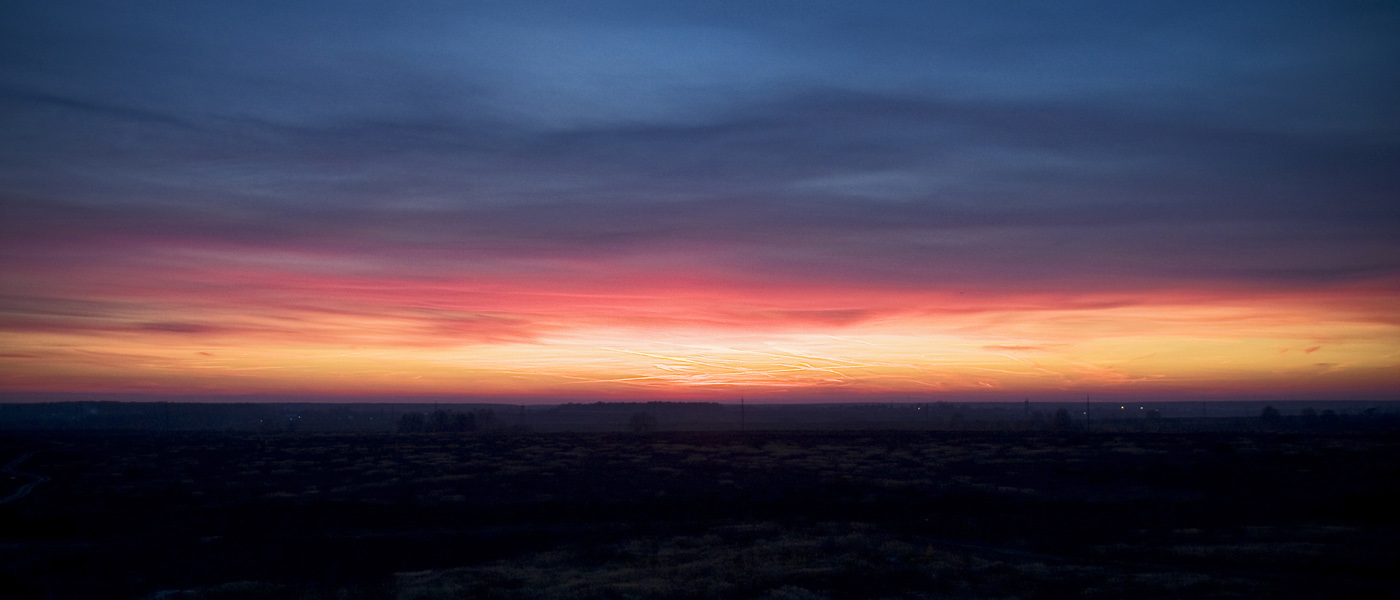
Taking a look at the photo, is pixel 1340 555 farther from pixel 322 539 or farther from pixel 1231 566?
pixel 322 539

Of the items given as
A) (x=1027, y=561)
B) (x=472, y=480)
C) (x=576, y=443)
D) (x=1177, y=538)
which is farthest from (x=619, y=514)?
(x=576, y=443)

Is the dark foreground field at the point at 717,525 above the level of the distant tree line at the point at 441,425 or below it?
above

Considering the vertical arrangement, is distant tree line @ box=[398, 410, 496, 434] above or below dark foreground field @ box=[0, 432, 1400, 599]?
below

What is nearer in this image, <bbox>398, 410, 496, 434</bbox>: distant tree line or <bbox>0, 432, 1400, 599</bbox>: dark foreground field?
<bbox>0, 432, 1400, 599</bbox>: dark foreground field

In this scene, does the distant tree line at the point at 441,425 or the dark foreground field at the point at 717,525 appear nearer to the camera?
the dark foreground field at the point at 717,525

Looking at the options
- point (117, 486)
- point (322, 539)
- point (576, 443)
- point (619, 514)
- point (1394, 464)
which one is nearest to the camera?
point (322, 539)

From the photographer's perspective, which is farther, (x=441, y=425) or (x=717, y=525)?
(x=441, y=425)

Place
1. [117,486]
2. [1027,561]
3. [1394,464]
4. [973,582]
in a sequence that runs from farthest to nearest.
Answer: [1394,464] < [117,486] < [1027,561] < [973,582]

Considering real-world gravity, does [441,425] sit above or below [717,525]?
below
